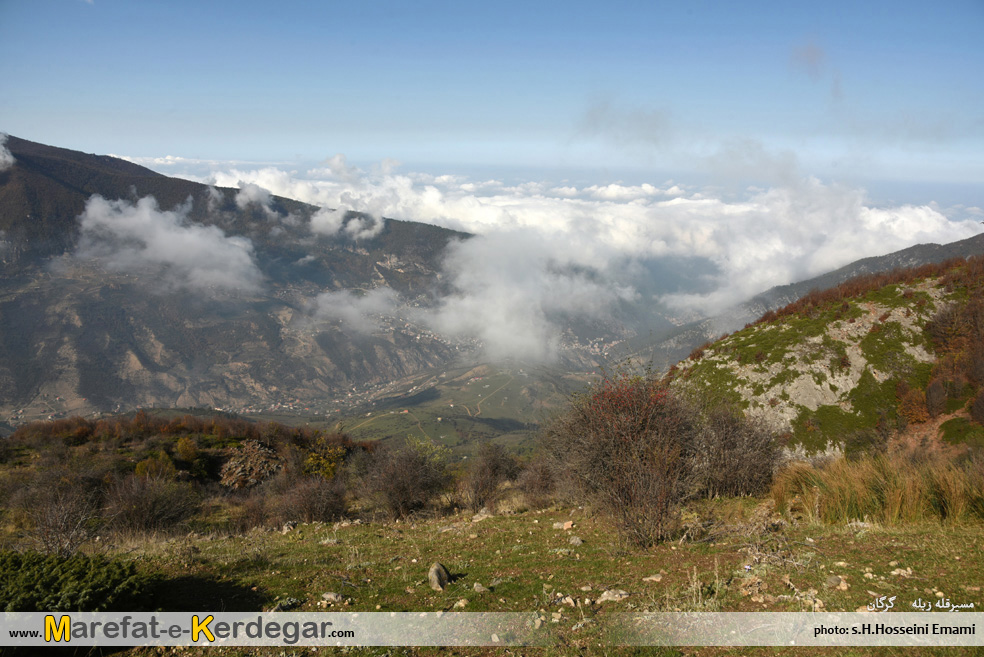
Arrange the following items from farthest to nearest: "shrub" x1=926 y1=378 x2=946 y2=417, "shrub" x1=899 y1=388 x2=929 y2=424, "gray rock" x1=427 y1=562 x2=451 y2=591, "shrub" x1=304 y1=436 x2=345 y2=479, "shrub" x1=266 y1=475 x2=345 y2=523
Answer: "shrub" x1=304 y1=436 x2=345 y2=479
"shrub" x1=899 y1=388 x2=929 y2=424
"shrub" x1=926 y1=378 x2=946 y2=417
"shrub" x1=266 y1=475 x2=345 y2=523
"gray rock" x1=427 y1=562 x2=451 y2=591

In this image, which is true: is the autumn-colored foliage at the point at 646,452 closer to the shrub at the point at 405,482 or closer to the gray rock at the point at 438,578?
the gray rock at the point at 438,578

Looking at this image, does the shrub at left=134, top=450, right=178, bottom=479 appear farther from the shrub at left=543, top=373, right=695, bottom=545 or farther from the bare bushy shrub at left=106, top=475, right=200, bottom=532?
the shrub at left=543, top=373, right=695, bottom=545

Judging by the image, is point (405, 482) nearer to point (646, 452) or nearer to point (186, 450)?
point (646, 452)

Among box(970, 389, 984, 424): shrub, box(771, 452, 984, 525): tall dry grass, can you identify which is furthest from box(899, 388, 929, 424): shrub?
box(771, 452, 984, 525): tall dry grass

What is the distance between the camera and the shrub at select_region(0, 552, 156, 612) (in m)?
5.68

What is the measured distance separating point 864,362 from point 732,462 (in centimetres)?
2672

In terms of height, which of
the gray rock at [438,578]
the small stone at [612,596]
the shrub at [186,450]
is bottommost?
the shrub at [186,450]

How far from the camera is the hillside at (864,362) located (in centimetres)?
3012

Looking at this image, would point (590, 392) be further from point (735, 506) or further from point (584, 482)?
point (735, 506)

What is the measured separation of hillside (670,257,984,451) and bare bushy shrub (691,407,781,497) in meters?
13.0

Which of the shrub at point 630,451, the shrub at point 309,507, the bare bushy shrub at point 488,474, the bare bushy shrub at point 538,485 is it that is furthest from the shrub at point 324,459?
the shrub at point 630,451

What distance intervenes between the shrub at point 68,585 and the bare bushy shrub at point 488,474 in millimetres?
16304

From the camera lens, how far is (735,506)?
525 inches

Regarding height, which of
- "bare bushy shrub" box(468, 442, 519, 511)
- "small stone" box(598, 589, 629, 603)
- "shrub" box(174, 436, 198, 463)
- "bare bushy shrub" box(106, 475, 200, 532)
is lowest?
"shrub" box(174, 436, 198, 463)
